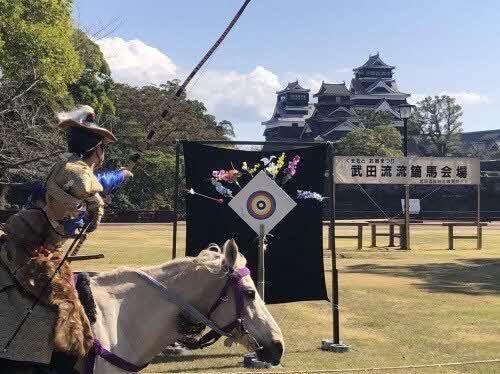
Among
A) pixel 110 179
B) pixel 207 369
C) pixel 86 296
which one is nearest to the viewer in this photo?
pixel 86 296

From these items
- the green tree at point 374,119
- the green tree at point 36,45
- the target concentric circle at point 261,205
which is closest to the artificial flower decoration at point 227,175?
the target concentric circle at point 261,205

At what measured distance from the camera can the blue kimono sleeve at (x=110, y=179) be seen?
14.4 feet

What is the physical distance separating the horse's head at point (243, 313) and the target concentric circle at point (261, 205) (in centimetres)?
475

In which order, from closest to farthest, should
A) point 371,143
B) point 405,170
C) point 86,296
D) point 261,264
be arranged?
point 86,296 < point 261,264 < point 405,170 < point 371,143

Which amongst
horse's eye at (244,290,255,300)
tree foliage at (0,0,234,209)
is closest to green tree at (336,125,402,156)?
tree foliage at (0,0,234,209)

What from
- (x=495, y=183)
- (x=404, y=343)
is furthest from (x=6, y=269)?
(x=495, y=183)

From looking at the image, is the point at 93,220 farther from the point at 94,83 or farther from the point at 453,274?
the point at 94,83

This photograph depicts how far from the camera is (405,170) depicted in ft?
84.2

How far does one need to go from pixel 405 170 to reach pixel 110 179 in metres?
22.4

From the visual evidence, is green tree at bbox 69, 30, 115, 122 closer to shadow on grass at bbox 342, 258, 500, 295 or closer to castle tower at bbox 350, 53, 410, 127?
shadow on grass at bbox 342, 258, 500, 295

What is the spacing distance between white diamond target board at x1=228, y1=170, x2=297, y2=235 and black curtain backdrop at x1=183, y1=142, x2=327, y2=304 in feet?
0.46

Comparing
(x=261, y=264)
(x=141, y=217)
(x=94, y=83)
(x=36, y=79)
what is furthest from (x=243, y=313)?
(x=141, y=217)

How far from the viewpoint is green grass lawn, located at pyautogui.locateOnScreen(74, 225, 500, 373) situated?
28.9ft

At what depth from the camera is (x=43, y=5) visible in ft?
64.7
